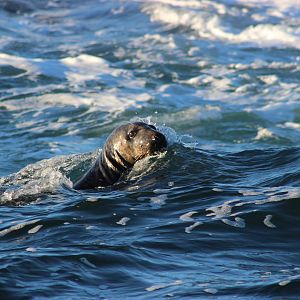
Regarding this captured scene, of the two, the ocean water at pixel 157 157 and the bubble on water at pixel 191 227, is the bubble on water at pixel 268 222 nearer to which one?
the ocean water at pixel 157 157

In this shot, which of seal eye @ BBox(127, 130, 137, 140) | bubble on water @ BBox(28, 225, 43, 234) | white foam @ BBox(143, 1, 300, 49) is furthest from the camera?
white foam @ BBox(143, 1, 300, 49)

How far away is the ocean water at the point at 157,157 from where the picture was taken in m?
6.01

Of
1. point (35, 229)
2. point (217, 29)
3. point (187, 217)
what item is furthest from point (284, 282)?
point (217, 29)

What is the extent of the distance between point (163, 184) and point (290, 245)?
2.65m

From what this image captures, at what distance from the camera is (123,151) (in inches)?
392

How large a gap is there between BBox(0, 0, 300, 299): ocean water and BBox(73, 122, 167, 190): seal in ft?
0.63

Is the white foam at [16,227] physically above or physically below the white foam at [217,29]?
below

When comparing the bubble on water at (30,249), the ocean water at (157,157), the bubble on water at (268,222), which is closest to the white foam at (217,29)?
the ocean water at (157,157)

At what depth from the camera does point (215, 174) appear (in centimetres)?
953

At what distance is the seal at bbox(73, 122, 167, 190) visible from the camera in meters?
9.72

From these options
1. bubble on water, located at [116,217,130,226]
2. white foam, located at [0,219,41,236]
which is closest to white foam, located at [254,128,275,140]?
bubble on water, located at [116,217,130,226]

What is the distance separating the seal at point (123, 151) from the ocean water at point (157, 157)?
0.63 ft

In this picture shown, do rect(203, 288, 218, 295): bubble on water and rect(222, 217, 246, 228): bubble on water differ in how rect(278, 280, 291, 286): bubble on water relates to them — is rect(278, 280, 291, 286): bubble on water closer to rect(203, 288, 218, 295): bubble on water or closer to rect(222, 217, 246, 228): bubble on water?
rect(203, 288, 218, 295): bubble on water

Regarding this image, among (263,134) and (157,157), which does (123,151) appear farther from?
(263,134)
